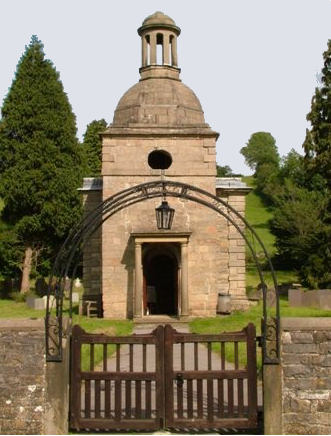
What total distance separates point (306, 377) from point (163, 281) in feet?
52.2

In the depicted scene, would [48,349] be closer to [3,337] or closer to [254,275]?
[3,337]

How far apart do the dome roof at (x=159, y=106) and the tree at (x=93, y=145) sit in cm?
2765

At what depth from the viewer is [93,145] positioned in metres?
54.5

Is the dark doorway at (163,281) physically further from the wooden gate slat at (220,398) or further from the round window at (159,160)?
the wooden gate slat at (220,398)

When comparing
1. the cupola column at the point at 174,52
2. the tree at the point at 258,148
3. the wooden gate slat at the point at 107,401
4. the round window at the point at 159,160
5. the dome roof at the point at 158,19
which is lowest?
the wooden gate slat at the point at 107,401

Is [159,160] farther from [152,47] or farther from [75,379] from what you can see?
[75,379]

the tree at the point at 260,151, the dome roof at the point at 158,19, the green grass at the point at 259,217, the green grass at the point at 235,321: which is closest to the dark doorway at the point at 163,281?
the green grass at the point at 235,321

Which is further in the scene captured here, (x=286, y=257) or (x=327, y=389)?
(x=286, y=257)

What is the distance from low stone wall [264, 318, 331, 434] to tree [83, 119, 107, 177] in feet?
147

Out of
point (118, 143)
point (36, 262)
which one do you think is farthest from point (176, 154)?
point (36, 262)

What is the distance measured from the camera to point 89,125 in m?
56.0

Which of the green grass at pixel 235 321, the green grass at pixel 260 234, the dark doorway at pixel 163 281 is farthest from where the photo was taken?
the green grass at pixel 260 234

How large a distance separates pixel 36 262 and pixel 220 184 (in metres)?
12.0

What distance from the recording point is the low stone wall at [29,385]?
24.3 ft
